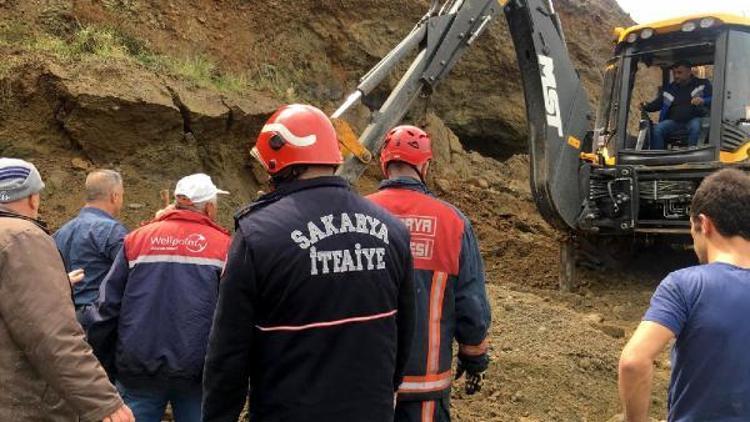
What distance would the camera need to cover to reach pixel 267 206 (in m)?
2.62

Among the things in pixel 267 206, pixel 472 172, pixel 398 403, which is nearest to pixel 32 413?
pixel 267 206

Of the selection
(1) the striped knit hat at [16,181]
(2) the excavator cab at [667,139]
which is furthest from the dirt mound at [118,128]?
(1) the striped knit hat at [16,181]

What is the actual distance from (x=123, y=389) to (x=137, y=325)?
400 mm

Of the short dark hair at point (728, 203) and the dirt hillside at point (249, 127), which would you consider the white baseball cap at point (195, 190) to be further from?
the dirt hillside at point (249, 127)

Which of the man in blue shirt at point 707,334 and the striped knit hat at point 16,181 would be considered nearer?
the man in blue shirt at point 707,334

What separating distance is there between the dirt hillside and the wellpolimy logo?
98.3 inches

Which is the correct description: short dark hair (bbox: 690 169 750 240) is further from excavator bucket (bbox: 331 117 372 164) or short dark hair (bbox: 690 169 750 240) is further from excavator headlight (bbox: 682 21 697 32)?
excavator headlight (bbox: 682 21 697 32)

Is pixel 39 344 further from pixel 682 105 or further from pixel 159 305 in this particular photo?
pixel 682 105

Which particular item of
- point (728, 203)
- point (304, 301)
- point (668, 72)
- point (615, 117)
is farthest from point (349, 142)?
point (668, 72)

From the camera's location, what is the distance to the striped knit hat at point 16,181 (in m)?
3.01

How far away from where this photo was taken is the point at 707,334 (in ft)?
8.20

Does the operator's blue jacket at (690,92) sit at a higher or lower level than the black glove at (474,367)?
higher

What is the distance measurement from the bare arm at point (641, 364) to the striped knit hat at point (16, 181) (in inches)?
94.0

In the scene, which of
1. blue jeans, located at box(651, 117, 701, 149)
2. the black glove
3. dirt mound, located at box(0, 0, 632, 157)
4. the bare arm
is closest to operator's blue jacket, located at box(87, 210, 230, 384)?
the black glove
